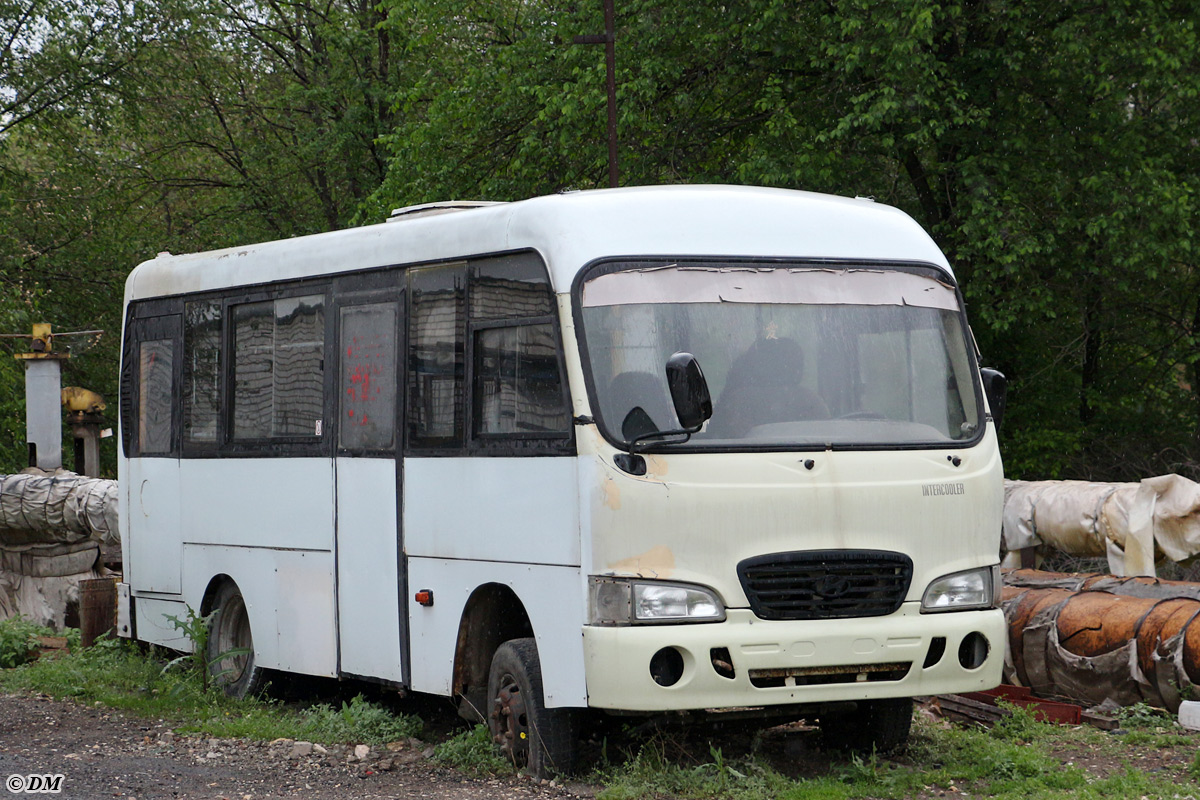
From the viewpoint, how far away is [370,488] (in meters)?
8.93

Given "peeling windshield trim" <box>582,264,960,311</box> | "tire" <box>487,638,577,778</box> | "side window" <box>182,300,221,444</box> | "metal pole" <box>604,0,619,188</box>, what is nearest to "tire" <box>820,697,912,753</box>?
"tire" <box>487,638,577,778</box>

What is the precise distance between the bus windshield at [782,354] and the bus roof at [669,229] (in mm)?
117

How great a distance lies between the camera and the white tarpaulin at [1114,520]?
34.7 feet

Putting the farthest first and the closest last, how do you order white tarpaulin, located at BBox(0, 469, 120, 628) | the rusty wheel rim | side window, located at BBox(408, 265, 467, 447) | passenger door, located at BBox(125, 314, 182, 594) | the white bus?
white tarpaulin, located at BBox(0, 469, 120, 628), passenger door, located at BBox(125, 314, 182, 594), side window, located at BBox(408, 265, 467, 447), the rusty wheel rim, the white bus

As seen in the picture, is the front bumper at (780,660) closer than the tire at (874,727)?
Yes

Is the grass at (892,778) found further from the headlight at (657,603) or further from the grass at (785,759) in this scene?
the headlight at (657,603)

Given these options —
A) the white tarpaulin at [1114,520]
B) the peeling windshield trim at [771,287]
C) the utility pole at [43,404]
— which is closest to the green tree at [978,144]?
the utility pole at [43,404]

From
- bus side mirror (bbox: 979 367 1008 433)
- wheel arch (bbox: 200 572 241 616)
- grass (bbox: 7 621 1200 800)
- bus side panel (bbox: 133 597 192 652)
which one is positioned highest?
bus side mirror (bbox: 979 367 1008 433)

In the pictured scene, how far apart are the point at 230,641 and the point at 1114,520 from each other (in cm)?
623

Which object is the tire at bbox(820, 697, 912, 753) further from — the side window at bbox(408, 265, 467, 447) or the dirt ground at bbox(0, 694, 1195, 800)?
the side window at bbox(408, 265, 467, 447)

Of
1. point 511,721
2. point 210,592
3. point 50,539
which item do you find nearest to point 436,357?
point 511,721

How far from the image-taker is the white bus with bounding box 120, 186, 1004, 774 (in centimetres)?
696

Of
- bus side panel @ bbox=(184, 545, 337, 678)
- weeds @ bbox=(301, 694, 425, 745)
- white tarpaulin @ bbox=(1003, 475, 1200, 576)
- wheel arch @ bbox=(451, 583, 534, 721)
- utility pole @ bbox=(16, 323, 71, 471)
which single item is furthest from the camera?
utility pole @ bbox=(16, 323, 71, 471)

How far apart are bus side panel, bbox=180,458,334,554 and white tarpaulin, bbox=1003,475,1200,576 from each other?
522 centimetres
